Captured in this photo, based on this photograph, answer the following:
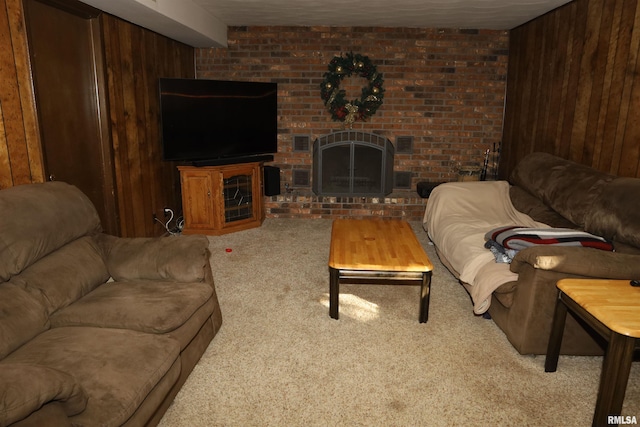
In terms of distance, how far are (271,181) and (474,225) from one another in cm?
262

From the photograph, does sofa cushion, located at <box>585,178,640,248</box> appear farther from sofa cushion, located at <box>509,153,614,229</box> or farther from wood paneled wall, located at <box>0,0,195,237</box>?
wood paneled wall, located at <box>0,0,195,237</box>

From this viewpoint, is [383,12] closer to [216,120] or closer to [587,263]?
[216,120]

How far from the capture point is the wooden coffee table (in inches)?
109

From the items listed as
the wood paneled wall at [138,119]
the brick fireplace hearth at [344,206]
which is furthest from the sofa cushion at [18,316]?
the brick fireplace hearth at [344,206]

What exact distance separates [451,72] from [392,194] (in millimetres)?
1599

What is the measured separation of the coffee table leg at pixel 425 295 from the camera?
2770 mm

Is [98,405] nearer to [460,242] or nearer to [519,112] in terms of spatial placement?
[460,242]

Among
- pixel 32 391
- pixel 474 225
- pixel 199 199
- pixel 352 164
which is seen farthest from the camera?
pixel 352 164

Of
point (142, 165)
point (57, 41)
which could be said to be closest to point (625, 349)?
point (57, 41)

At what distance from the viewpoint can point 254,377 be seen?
2.31 metres

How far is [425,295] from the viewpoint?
2820 mm

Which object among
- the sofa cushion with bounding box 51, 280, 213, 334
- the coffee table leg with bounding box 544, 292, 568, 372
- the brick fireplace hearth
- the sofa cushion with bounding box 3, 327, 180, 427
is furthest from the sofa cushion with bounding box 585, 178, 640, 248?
the brick fireplace hearth

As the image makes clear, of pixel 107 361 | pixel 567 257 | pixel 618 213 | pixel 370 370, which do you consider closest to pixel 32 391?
pixel 107 361

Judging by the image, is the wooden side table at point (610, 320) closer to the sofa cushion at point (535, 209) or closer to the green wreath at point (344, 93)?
the sofa cushion at point (535, 209)
